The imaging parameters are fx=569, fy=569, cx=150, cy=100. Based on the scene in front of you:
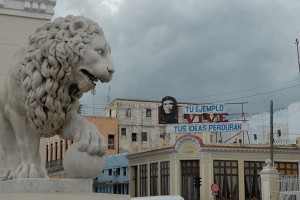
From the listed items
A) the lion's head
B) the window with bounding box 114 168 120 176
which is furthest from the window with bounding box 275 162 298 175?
the lion's head

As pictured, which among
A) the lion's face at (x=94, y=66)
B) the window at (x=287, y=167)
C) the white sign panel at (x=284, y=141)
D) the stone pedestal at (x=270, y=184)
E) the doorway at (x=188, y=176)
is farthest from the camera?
the white sign panel at (x=284, y=141)

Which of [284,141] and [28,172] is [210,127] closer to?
[284,141]

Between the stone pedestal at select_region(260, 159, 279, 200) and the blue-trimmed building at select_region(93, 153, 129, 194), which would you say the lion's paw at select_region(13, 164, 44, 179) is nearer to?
the stone pedestal at select_region(260, 159, 279, 200)

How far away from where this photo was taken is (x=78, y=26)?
9.63ft

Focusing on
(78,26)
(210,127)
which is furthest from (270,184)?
(78,26)

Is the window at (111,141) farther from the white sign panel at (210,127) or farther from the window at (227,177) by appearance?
the window at (227,177)

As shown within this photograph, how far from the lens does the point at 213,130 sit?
1045 inches

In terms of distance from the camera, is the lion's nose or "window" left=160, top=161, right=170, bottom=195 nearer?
the lion's nose

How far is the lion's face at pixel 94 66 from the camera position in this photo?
2.85 m

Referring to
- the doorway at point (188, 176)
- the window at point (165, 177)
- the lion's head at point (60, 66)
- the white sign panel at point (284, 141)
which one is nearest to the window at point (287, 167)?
the white sign panel at point (284, 141)

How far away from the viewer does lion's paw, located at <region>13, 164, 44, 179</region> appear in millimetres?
3006

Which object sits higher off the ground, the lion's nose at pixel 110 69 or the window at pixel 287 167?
the lion's nose at pixel 110 69

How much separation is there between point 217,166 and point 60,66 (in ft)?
73.3

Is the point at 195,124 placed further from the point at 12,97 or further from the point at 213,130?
the point at 12,97
